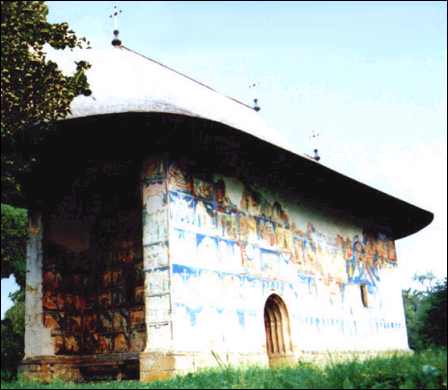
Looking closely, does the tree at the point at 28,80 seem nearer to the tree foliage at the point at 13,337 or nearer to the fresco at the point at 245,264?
the fresco at the point at 245,264

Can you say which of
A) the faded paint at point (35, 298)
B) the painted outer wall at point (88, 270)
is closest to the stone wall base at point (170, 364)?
the painted outer wall at point (88, 270)

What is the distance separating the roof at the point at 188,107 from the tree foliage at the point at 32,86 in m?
1.75

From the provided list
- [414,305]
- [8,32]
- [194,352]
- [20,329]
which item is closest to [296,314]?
[194,352]

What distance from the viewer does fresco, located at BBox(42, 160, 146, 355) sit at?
1159 centimetres

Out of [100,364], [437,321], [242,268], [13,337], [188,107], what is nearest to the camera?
[188,107]

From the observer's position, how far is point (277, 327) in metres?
12.7

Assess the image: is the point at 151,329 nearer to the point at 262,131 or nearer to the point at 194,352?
the point at 194,352

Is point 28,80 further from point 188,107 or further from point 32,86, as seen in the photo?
point 188,107

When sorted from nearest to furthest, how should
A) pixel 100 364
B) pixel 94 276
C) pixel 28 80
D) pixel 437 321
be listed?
pixel 28 80 → pixel 100 364 → pixel 94 276 → pixel 437 321

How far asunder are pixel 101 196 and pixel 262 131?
16.9ft

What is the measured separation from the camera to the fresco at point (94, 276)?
38.0 ft

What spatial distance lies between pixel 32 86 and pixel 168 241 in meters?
3.32

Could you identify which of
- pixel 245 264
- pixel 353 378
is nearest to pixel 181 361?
pixel 245 264

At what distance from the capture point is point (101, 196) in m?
12.5
